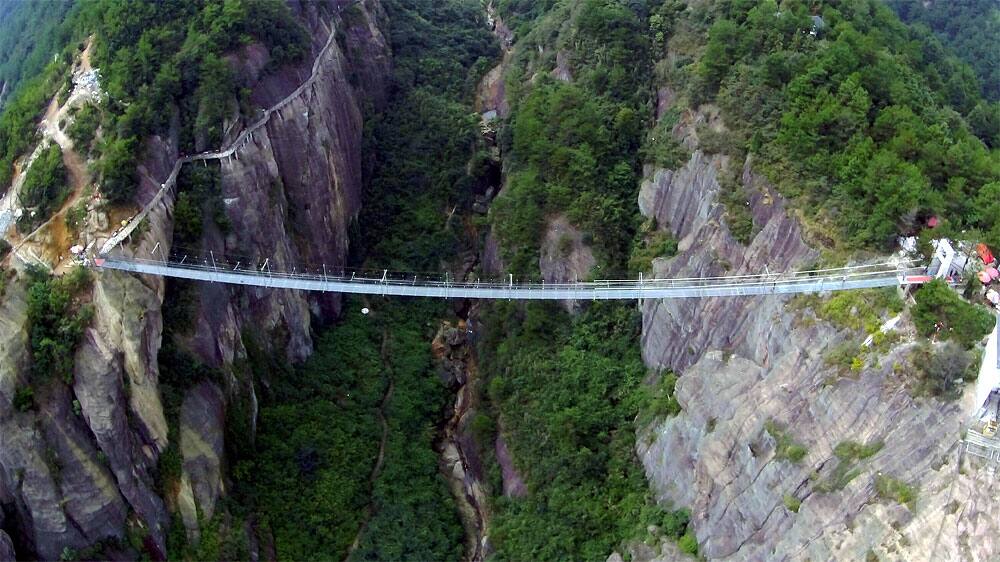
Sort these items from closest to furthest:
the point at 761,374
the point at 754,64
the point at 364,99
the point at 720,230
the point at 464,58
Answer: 1. the point at 761,374
2. the point at 720,230
3. the point at 754,64
4. the point at 364,99
5. the point at 464,58

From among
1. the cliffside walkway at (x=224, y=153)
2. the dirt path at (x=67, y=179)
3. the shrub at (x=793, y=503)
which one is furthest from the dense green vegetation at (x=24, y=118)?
the shrub at (x=793, y=503)

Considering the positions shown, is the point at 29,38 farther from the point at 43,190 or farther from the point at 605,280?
the point at 605,280

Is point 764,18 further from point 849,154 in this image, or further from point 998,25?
point 998,25

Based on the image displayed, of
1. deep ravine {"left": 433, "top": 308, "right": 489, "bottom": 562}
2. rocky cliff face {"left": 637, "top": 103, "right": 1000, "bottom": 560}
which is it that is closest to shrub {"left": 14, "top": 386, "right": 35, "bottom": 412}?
deep ravine {"left": 433, "top": 308, "right": 489, "bottom": 562}

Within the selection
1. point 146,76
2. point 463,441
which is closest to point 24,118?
point 146,76

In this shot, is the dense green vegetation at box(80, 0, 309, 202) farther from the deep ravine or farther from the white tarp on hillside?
the white tarp on hillside

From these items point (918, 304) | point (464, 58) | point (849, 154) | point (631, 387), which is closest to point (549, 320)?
point (631, 387)

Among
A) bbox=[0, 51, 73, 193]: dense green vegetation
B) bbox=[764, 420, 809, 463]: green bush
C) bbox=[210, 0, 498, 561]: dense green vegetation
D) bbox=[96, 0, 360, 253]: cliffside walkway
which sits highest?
bbox=[0, 51, 73, 193]: dense green vegetation
